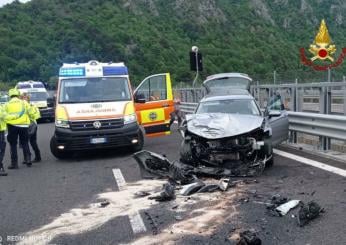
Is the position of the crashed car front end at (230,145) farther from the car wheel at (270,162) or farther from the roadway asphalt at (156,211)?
the roadway asphalt at (156,211)

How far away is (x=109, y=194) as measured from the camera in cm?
773

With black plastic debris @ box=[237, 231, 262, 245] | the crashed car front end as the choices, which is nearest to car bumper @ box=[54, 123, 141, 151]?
the crashed car front end

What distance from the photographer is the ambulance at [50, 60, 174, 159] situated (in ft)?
38.5

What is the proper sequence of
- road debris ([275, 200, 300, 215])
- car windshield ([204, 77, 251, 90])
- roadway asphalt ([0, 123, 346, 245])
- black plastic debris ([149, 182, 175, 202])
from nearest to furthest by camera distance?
roadway asphalt ([0, 123, 346, 245]) < road debris ([275, 200, 300, 215]) < black plastic debris ([149, 182, 175, 202]) < car windshield ([204, 77, 251, 90])

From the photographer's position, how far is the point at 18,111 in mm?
11250

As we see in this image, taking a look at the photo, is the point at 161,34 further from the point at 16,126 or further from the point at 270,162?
the point at 270,162

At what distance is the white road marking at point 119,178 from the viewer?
8386 mm

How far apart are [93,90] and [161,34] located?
176 feet

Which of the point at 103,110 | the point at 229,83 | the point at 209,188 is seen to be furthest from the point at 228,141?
the point at 229,83

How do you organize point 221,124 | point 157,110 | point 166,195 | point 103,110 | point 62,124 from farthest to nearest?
point 157,110
point 103,110
point 62,124
point 221,124
point 166,195

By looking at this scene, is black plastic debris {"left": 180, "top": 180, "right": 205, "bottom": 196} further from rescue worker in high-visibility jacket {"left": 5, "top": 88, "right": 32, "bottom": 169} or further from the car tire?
rescue worker in high-visibility jacket {"left": 5, "top": 88, "right": 32, "bottom": 169}

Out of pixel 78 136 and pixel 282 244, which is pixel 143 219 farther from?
pixel 78 136

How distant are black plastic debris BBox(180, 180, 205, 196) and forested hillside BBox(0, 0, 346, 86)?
4082 cm

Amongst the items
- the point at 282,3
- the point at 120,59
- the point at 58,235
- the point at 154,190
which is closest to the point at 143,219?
the point at 58,235
